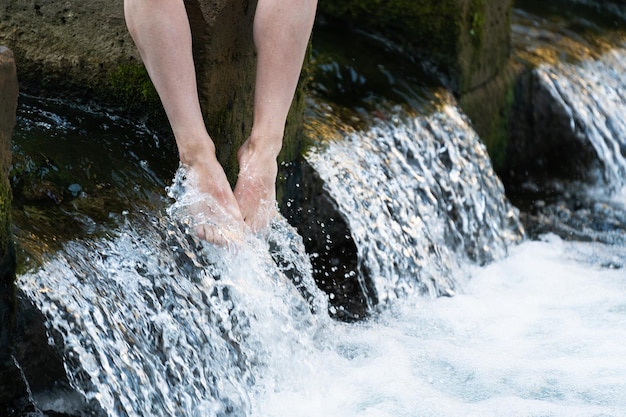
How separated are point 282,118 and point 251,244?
40 cm

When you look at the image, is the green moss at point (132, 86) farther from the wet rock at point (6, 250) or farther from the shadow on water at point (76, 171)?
the wet rock at point (6, 250)

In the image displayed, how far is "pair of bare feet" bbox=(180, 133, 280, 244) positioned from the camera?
311 cm

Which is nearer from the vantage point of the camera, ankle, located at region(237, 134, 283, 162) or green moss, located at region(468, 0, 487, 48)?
ankle, located at region(237, 134, 283, 162)

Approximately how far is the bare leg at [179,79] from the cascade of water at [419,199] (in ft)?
2.93

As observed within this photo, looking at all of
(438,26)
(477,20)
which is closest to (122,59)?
(438,26)

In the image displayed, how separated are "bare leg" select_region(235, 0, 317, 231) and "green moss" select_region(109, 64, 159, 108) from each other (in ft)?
1.52

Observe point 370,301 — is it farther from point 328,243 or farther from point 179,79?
point 179,79

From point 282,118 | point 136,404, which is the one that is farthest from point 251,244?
point 136,404

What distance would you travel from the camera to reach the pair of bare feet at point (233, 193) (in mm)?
3107

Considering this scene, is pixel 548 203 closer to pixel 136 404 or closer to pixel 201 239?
pixel 201 239

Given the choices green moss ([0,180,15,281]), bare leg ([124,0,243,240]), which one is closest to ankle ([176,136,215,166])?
bare leg ([124,0,243,240])

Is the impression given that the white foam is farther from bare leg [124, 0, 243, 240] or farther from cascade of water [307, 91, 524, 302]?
bare leg [124, 0, 243, 240]

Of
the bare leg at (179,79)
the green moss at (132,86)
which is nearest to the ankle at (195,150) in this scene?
the bare leg at (179,79)

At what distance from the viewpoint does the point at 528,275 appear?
14.8ft
